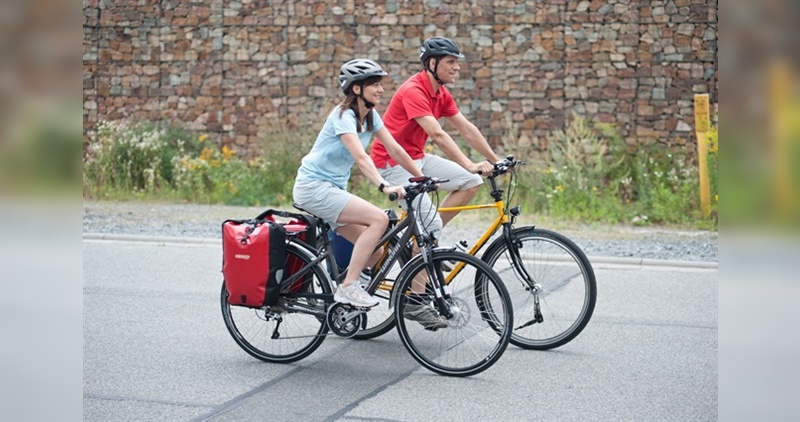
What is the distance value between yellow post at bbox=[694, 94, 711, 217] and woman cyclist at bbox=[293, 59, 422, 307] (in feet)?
28.8

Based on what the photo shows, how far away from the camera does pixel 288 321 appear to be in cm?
684

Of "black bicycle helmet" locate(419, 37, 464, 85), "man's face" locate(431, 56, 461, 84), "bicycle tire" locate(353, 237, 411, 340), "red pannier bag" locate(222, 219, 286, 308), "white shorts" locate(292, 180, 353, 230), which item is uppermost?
"black bicycle helmet" locate(419, 37, 464, 85)

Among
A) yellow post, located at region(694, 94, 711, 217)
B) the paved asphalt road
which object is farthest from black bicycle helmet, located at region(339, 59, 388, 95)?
yellow post, located at region(694, 94, 711, 217)

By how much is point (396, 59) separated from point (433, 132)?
35.5 ft

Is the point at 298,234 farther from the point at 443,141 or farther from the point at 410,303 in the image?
the point at 443,141

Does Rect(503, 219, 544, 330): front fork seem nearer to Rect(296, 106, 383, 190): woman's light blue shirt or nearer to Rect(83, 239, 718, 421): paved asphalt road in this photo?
Rect(83, 239, 718, 421): paved asphalt road

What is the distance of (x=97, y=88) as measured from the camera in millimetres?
19094

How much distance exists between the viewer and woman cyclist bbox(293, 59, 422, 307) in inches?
255

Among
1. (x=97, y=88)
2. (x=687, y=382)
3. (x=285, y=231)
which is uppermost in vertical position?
(x=97, y=88)

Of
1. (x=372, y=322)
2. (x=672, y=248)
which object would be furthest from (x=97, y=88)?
(x=372, y=322)

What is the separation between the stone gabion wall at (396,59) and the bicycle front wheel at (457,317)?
10579 millimetres
